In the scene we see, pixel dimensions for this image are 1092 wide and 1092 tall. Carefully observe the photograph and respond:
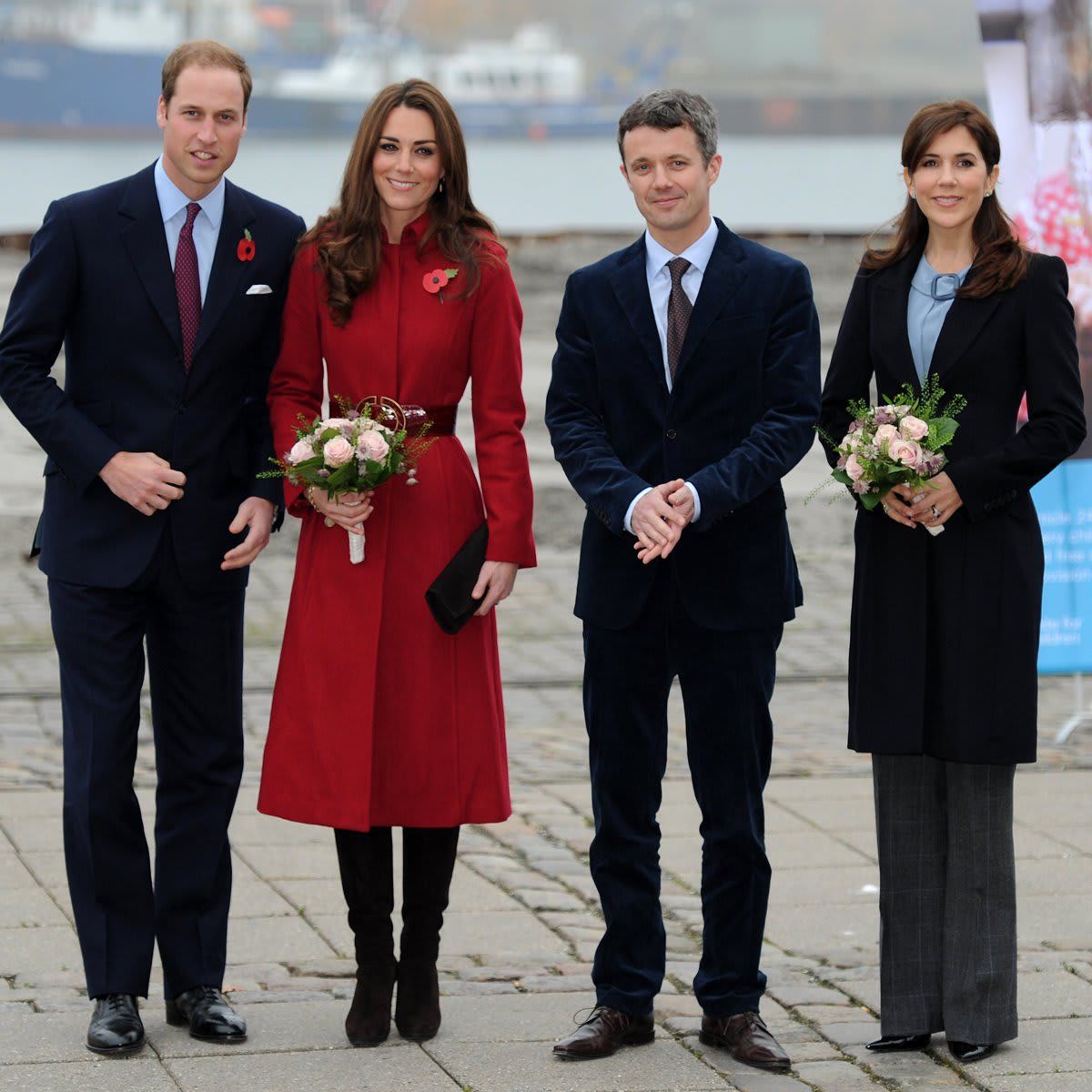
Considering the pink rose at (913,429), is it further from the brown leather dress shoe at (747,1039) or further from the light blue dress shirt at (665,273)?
the brown leather dress shoe at (747,1039)

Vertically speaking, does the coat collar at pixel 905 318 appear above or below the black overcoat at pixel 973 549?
above

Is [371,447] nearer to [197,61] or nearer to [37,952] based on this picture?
[197,61]

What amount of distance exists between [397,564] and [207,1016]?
114 cm

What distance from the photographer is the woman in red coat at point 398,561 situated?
4652 mm

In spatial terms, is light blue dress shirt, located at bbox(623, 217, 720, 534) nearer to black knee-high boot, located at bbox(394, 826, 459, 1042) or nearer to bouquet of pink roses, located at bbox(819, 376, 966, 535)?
bouquet of pink roses, located at bbox(819, 376, 966, 535)

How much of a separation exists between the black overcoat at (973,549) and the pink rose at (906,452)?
0.60 feet

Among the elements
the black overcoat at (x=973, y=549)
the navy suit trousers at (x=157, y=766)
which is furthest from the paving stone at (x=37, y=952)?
the black overcoat at (x=973, y=549)

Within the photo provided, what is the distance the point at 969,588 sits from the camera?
4.64 m

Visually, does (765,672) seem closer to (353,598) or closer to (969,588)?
(969,588)

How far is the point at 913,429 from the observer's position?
14.5 ft

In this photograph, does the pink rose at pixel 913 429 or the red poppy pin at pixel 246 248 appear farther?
the red poppy pin at pixel 246 248

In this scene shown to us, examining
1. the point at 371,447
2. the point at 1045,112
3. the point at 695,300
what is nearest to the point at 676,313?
the point at 695,300

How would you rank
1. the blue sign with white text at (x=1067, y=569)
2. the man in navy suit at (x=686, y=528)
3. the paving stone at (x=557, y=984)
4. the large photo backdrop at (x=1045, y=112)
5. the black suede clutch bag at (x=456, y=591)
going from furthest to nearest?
the blue sign with white text at (x=1067, y=569)
the large photo backdrop at (x=1045, y=112)
the paving stone at (x=557, y=984)
the black suede clutch bag at (x=456, y=591)
the man in navy suit at (x=686, y=528)

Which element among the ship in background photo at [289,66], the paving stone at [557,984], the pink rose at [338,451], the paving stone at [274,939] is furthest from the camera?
the ship in background photo at [289,66]
